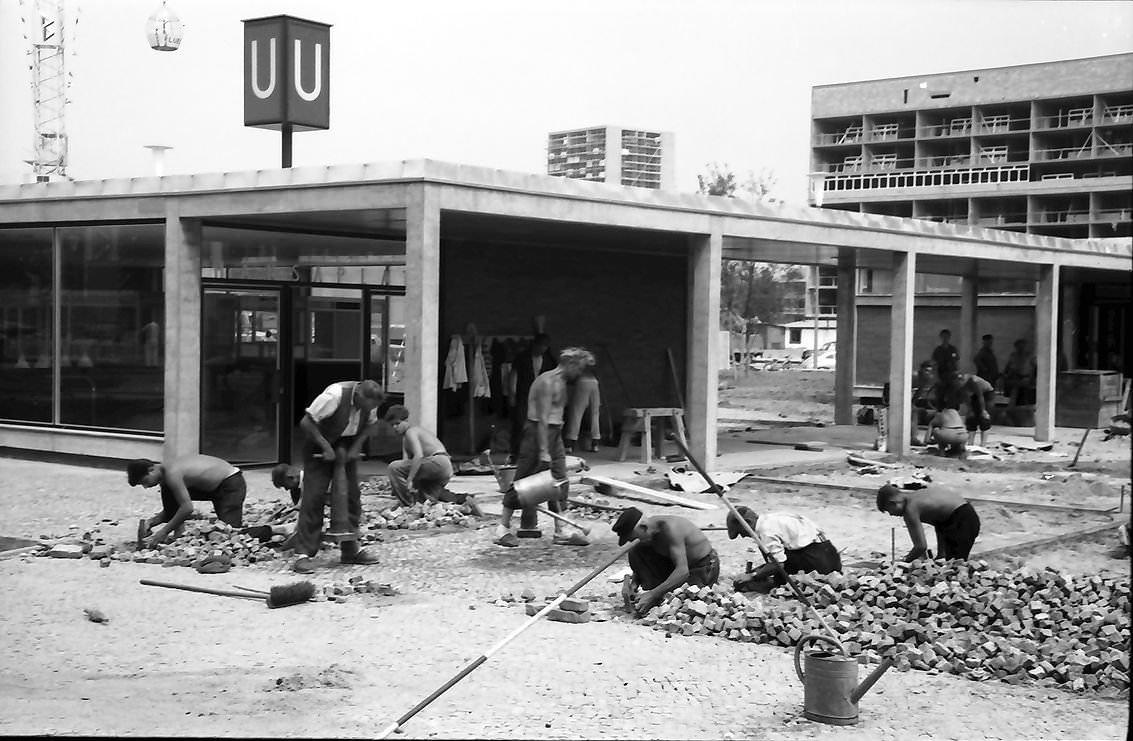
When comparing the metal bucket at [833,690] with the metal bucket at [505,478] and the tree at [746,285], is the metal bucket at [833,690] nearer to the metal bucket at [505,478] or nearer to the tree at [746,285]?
the metal bucket at [505,478]

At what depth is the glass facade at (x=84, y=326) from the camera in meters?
16.9

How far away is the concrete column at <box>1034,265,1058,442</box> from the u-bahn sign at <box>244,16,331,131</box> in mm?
14288

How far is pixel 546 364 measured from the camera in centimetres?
1994

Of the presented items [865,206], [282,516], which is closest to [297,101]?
[282,516]

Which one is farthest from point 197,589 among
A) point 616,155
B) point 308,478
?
point 616,155

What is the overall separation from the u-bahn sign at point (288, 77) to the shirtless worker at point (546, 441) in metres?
10.6

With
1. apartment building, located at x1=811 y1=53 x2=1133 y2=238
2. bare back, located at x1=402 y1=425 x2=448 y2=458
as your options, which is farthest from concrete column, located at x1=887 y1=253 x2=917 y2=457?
apartment building, located at x1=811 y1=53 x2=1133 y2=238

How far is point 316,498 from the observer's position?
11.2m

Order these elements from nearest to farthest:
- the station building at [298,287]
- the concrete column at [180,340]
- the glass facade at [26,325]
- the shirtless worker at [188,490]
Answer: the shirtless worker at [188,490] < the station building at [298,287] < the concrete column at [180,340] < the glass facade at [26,325]

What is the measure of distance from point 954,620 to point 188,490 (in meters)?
6.81

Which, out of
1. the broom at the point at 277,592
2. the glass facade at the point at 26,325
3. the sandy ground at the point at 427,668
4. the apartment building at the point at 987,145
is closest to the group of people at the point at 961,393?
the sandy ground at the point at 427,668

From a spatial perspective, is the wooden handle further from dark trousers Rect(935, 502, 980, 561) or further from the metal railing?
the metal railing

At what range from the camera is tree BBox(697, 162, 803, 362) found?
72.8 meters

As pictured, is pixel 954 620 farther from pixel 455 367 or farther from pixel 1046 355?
pixel 1046 355
